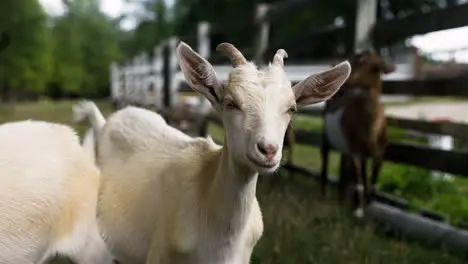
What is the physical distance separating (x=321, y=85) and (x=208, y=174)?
0.68 metres

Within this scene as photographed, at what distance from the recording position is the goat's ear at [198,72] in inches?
136

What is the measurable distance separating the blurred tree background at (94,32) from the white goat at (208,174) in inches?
164

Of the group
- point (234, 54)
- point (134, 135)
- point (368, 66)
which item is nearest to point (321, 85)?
point (234, 54)

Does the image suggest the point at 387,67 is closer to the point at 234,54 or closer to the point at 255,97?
the point at 234,54

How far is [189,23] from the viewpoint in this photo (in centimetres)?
2141

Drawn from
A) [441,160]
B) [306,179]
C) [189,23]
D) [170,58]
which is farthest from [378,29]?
[189,23]

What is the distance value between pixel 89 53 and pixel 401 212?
35575mm

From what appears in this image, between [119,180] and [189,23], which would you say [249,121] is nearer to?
[119,180]

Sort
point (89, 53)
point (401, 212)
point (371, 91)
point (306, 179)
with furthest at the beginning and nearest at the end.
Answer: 1. point (89, 53)
2. point (306, 179)
3. point (371, 91)
4. point (401, 212)

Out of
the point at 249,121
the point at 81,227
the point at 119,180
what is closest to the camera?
the point at 249,121

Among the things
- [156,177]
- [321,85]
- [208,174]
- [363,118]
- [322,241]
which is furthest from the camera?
[363,118]

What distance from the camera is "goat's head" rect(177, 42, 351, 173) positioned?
3.16 m

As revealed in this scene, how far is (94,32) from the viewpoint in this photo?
36.2 m

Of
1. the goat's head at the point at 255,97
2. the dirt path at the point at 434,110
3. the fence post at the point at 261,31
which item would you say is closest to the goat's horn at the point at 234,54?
the goat's head at the point at 255,97
